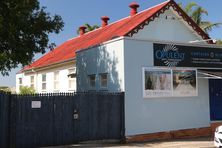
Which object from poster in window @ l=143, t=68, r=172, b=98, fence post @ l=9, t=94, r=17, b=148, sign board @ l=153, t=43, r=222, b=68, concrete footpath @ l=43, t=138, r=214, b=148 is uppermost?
sign board @ l=153, t=43, r=222, b=68

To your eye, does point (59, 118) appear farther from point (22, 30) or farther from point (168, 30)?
point (168, 30)

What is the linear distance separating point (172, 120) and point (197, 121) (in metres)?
1.35

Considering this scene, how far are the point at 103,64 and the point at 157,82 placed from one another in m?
2.40

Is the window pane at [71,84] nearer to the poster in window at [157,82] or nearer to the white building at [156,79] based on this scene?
the white building at [156,79]

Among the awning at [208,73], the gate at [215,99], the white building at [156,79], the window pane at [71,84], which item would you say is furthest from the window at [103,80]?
the window pane at [71,84]

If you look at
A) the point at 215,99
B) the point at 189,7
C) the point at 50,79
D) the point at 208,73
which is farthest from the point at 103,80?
the point at 189,7

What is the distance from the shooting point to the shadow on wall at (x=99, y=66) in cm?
1476

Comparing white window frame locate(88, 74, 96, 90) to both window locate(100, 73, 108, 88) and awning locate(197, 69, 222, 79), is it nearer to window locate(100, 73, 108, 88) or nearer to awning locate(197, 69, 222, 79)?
window locate(100, 73, 108, 88)

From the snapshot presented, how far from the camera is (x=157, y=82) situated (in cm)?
1488

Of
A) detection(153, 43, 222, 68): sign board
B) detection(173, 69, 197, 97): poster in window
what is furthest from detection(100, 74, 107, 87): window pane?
detection(173, 69, 197, 97): poster in window

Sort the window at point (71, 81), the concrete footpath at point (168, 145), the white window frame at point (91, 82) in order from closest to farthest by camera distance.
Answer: the concrete footpath at point (168, 145), the white window frame at point (91, 82), the window at point (71, 81)

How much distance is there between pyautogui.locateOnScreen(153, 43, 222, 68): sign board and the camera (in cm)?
1505

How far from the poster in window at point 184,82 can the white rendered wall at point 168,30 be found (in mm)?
6539

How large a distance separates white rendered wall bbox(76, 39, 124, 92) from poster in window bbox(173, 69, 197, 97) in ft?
7.76
